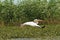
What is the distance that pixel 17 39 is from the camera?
884cm

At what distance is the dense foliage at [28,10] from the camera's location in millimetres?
12344

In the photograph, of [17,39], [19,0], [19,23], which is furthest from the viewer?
[19,0]

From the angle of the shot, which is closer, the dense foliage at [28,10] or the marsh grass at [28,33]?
the marsh grass at [28,33]

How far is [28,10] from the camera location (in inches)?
497

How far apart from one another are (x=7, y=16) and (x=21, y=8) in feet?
2.44

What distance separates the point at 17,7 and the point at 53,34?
11.2 ft

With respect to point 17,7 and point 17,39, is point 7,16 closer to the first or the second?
point 17,7

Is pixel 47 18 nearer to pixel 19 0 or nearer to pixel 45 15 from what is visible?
pixel 45 15

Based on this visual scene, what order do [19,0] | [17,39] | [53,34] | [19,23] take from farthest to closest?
[19,0] < [19,23] < [53,34] < [17,39]

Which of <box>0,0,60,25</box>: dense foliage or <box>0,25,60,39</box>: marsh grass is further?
<box>0,0,60,25</box>: dense foliage

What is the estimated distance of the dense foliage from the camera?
12344 mm

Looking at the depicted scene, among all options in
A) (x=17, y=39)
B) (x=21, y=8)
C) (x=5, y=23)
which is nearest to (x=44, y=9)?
(x=21, y=8)

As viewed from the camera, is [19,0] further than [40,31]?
Yes

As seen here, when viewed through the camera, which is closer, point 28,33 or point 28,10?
point 28,33
